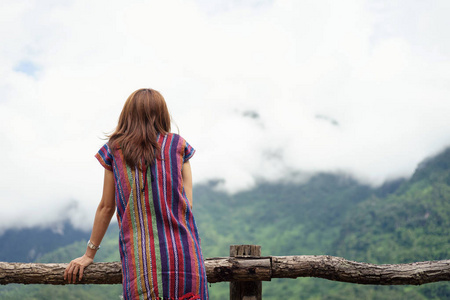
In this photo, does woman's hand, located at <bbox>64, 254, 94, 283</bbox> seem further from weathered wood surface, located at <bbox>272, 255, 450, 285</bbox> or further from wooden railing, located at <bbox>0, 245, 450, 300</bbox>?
weathered wood surface, located at <bbox>272, 255, 450, 285</bbox>

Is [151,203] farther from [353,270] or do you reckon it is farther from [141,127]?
[353,270]

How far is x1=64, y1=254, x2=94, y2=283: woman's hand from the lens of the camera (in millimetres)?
3048

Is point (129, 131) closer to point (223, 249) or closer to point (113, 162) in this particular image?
point (113, 162)

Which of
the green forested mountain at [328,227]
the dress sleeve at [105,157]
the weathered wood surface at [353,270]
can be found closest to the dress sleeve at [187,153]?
the dress sleeve at [105,157]

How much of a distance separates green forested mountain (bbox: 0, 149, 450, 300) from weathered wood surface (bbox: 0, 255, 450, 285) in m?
51.5

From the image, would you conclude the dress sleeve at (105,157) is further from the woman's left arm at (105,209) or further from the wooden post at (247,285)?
the wooden post at (247,285)

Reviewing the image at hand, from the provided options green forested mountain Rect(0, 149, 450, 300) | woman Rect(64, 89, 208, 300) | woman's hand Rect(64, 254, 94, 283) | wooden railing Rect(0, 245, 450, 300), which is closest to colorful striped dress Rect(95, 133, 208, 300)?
woman Rect(64, 89, 208, 300)

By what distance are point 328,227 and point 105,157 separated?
9218cm

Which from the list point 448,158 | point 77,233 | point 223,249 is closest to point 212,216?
point 223,249

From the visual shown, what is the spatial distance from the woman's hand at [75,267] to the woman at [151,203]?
494mm

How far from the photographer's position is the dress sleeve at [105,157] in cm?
262

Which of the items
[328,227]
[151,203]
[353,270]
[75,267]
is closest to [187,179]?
[151,203]

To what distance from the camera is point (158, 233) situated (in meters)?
2.45

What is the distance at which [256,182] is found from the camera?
118m
